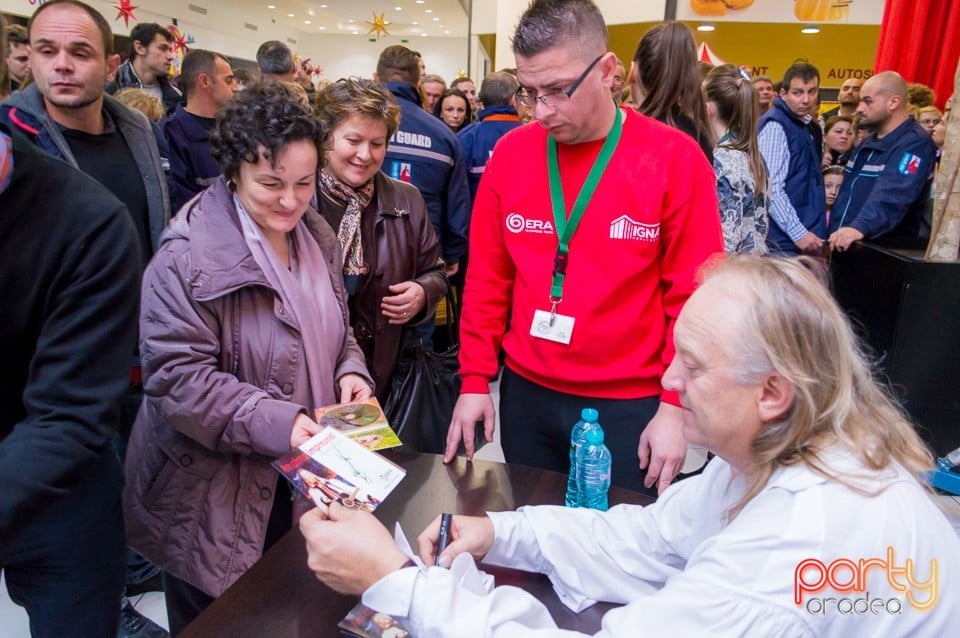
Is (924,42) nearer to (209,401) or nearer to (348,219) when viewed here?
(348,219)

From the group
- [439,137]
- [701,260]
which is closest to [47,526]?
[701,260]

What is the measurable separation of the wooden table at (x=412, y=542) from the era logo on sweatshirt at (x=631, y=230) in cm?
60

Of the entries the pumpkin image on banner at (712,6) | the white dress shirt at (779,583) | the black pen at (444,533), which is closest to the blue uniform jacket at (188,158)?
the black pen at (444,533)

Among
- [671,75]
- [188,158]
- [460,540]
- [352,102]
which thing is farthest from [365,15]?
[460,540]

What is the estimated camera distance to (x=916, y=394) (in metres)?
3.37

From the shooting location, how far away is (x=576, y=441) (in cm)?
162

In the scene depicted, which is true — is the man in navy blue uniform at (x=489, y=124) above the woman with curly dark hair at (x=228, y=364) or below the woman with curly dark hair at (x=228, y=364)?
above

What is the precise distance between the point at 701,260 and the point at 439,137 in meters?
1.85

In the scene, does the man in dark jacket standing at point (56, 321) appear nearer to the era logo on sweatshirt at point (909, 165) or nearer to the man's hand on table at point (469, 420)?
the man's hand on table at point (469, 420)

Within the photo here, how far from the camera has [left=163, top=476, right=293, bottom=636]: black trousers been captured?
1.54 m

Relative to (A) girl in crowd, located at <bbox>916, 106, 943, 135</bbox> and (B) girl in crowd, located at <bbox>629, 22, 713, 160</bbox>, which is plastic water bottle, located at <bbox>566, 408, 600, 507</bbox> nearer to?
(B) girl in crowd, located at <bbox>629, 22, 713, 160</bbox>

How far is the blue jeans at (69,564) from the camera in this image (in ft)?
4.41

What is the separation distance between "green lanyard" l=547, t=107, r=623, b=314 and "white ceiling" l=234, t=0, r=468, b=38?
1679cm

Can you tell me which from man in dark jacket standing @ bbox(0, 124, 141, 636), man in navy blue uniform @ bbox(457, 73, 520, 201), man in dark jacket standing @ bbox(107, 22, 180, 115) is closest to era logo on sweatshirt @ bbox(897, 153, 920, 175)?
man in navy blue uniform @ bbox(457, 73, 520, 201)
